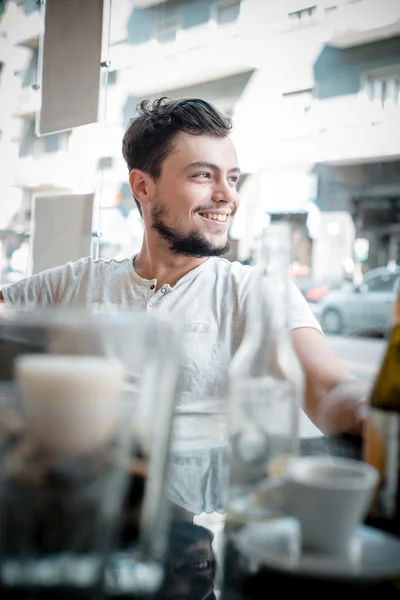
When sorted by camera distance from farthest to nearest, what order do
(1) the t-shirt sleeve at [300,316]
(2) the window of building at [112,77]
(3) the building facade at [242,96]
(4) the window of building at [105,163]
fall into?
(3) the building facade at [242,96] → (4) the window of building at [105,163] → (2) the window of building at [112,77] → (1) the t-shirt sleeve at [300,316]

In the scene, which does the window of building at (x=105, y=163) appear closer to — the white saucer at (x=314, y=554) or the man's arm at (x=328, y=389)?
the man's arm at (x=328, y=389)

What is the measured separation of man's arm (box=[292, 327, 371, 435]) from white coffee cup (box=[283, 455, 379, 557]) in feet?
0.79

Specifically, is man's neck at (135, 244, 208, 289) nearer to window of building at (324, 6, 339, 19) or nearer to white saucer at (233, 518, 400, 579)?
white saucer at (233, 518, 400, 579)

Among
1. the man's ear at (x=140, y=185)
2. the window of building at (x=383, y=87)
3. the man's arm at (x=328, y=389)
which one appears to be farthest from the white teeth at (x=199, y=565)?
the window of building at (x=383, y=87)

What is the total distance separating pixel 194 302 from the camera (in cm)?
158

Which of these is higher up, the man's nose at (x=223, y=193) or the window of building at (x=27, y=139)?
A: the window of building at (x=27, y=139)

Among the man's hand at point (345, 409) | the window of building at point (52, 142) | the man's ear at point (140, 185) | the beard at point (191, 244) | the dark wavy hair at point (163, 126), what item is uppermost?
the window of building at point (52, 142)

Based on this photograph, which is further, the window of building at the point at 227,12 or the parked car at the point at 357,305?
the parked car at the point at 357,305

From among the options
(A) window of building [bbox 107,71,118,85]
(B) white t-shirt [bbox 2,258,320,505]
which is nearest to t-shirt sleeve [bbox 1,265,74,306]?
(B) white t-shirt [bbox 2,258,320,505]

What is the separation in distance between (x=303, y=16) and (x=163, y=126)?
9.61 ft

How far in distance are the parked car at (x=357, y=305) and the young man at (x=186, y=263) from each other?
14.3ft

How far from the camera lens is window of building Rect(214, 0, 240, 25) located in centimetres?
403

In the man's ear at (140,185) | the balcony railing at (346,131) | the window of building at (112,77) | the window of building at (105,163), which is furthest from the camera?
the balcony railing at (346,131)

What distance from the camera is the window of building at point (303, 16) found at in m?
4.22
